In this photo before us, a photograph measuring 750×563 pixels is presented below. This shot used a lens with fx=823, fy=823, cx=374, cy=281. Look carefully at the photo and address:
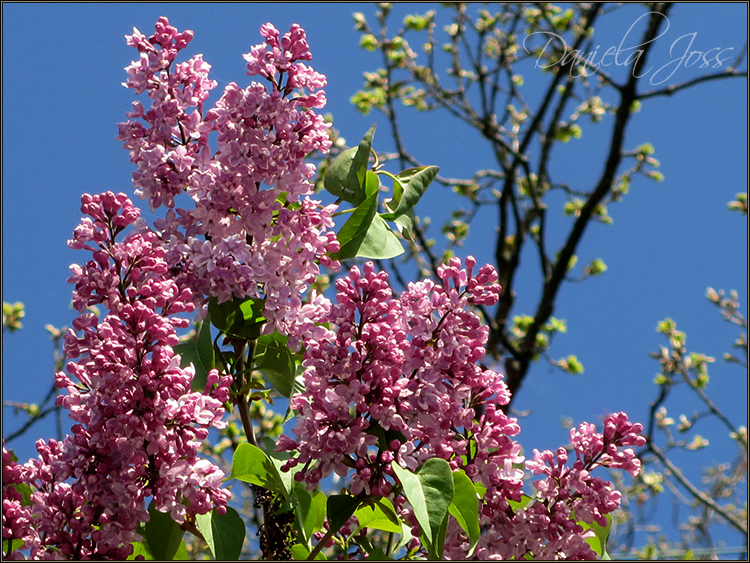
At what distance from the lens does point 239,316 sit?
1.29 m

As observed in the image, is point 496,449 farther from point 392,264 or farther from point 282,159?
point 392,264

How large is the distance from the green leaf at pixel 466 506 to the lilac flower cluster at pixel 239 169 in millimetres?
331

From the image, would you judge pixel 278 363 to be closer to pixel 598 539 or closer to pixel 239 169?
pixel 239 169

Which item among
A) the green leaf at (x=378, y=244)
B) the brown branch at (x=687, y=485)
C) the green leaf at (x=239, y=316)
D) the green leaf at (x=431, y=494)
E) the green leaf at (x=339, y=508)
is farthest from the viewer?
the brown branch at (x=687, y=485)

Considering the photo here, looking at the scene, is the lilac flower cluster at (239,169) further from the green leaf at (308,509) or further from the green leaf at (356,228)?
the green leaf at (308,509)

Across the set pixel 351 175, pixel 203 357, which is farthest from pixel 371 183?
pixel 203 357

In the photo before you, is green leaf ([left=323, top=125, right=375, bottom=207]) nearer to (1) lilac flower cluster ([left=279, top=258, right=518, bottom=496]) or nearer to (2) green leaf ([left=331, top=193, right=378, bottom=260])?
(2) green leaf ([left=331, top=193, right=378, bottom=260])

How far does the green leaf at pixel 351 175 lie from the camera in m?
1.40

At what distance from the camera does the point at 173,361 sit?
→ 1108mm

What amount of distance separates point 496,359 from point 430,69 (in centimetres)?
250

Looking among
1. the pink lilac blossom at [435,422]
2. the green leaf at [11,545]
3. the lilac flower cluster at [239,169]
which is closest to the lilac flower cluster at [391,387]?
the pink lilac blossom at [435,422]

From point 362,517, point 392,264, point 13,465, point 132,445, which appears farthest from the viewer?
point 392,264

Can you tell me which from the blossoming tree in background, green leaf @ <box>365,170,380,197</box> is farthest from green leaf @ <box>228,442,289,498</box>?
green leaf @ <box>365,170,380,197</box>

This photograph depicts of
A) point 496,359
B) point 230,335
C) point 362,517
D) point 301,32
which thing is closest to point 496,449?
point 362,517
